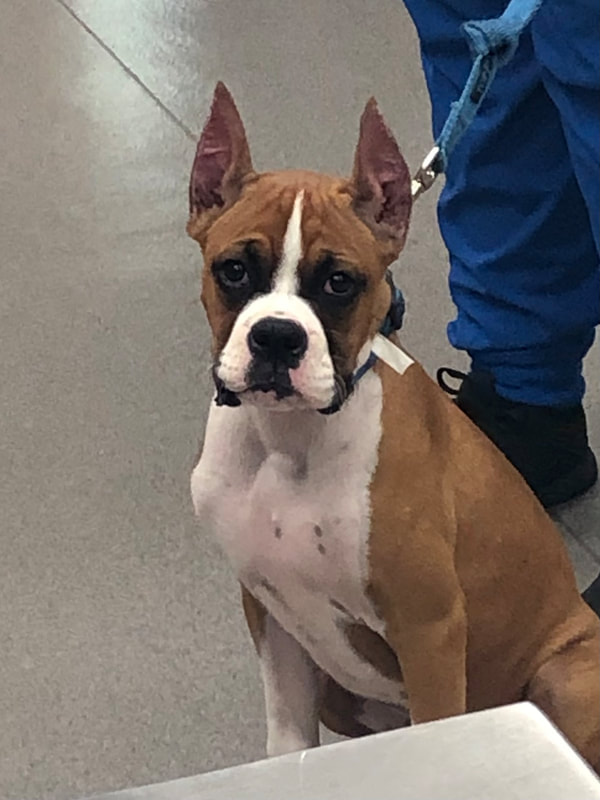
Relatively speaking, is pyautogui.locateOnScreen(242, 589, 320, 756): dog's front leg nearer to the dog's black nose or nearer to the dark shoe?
the dog's black nose

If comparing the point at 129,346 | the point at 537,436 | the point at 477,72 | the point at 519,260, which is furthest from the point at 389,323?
the point at 129,346

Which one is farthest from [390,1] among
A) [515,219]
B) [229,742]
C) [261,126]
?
A: [229,742]

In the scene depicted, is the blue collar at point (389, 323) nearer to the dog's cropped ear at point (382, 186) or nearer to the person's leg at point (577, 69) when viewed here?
the dog's cropped ear at point (382, 186)

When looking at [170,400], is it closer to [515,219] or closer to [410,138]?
[515,219]

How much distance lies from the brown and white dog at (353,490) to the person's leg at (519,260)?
47 cm

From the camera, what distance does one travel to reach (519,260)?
183cm

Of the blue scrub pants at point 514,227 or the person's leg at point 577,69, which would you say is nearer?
the person's leg at point 577,69

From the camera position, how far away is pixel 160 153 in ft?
9.47

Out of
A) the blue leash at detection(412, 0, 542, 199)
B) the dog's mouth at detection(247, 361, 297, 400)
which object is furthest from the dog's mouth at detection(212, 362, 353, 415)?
the blue leash at detection(412, 0, 542, 199)

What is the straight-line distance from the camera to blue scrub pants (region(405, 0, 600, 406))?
1.73 metres

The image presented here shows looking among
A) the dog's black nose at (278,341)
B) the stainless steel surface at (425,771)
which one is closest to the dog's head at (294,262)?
the dog's black nose at (278,341)

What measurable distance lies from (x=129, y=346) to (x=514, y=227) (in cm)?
79

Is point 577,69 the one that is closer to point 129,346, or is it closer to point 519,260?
point 519,260

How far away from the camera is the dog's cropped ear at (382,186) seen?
1.22 m
